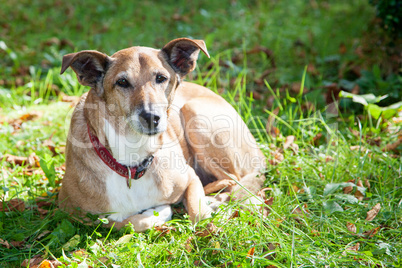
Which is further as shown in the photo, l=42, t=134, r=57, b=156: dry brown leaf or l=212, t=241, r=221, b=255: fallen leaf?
l=42, t=134, r=57, b=156: dry brown leaf

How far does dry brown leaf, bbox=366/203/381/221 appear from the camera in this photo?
9.74 ft

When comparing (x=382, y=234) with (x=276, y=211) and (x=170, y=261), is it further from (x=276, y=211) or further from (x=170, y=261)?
(x=170, y=261)

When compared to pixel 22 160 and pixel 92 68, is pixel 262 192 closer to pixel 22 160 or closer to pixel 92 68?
pixel 92 68

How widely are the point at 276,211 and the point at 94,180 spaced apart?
1.40 m

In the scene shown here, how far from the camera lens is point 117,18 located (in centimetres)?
771

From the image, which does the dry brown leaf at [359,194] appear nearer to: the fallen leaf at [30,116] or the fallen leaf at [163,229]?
the fallen leaf at [163,229]

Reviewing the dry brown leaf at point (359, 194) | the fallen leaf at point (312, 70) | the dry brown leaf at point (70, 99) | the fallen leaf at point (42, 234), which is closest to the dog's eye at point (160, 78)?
the fallen leaf at point (42, 234)

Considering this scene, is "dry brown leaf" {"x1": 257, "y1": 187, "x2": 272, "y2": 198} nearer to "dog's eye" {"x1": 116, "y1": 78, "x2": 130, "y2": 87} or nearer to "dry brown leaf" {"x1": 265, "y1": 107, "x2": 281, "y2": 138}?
"dry brown leaf" {"x1": 265, "y1": 107, "x2": 281, "y2": 138}

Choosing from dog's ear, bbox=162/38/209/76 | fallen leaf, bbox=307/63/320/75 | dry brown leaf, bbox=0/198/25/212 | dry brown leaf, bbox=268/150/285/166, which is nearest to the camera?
dog's ear, bbox=162/38/209/76

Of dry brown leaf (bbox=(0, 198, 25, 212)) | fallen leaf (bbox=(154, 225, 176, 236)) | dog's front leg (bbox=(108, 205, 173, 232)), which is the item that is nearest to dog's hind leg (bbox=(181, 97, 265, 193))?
dog's front leg (bbox=(108, 205, 173, 232))

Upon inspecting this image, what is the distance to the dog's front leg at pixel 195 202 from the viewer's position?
3025 millimetres

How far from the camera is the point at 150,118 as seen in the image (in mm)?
2650

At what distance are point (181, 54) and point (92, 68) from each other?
2.28 ft

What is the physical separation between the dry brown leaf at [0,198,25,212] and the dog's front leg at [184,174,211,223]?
52.7 inches
